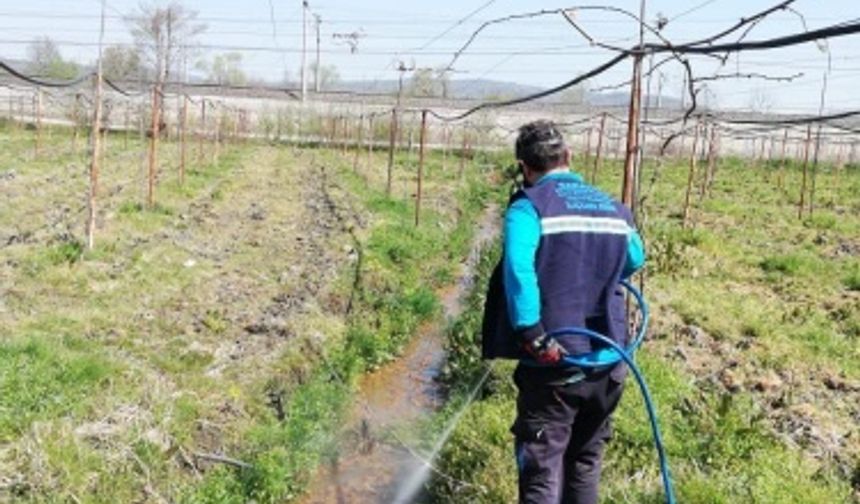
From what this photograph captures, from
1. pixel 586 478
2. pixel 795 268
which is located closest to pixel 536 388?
pixel 586 478

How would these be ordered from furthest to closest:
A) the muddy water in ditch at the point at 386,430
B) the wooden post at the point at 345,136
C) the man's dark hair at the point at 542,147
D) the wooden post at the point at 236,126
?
the wooden post at the point at 236,126, the wooden post at the point at 345,136, the muddy water in ditch at the point at 386,430, the man's dark hair at the point at 542,147

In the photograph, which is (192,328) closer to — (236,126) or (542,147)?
(542,147)

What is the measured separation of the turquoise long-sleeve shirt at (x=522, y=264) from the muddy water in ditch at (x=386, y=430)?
2752mm

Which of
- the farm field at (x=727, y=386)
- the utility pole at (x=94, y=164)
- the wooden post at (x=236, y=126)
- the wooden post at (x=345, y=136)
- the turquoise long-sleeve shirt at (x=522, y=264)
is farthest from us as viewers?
the wooden post at (x=236, y=126)

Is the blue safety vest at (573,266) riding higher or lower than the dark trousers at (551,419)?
higher

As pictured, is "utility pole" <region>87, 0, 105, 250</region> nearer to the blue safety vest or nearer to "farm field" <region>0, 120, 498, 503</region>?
"farm field" <region>0, 120, 498, 503</region>

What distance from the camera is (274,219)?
14.4m

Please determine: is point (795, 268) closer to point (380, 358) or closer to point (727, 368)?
point (727, 368)

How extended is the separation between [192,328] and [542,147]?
492 cm

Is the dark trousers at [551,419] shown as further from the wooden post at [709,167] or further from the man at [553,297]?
the wooden post at [709,167]

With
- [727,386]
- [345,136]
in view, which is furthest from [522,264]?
[345,136]

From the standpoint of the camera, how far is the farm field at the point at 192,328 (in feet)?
16.5

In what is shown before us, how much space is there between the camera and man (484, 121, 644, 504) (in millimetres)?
3312

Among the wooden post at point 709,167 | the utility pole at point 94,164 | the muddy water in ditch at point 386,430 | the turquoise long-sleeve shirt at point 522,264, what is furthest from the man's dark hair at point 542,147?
the wooden post at point 709,167
